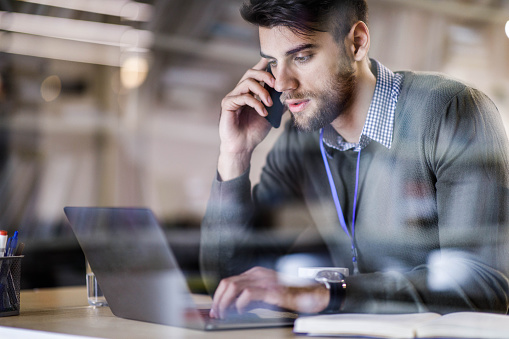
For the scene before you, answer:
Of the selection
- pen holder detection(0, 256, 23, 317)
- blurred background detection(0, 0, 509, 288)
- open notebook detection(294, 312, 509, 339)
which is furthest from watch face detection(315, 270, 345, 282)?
blurred background detection(0, 0, 509, 288)

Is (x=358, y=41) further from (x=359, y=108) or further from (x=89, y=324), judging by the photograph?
(x=89, y=324)

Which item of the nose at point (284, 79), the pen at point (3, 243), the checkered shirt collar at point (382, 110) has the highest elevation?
the nose at point (284, 79)

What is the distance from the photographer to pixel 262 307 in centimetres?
88

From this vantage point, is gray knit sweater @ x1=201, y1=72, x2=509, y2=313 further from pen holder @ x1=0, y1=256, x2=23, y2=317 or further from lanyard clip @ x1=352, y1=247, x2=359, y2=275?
Answer: pen holder @ x1=0, y1=256, x2=23, y2=317

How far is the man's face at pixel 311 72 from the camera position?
1.47 metres

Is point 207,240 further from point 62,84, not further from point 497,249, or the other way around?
point 62,84

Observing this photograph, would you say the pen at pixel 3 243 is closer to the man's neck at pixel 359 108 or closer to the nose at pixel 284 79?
the nose at pixel 284 79

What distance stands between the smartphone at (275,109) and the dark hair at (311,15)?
138 mm

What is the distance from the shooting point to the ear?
59.2 inches

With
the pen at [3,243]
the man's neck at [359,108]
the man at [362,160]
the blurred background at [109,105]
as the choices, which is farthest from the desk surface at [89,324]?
the blurred background at [109,105]

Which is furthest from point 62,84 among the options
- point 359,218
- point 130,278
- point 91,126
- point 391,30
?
point 130,278

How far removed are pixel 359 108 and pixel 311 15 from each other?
28cm

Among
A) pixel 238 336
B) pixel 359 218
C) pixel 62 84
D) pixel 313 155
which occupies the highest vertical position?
pixel 62 84

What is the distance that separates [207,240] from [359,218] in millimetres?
430
